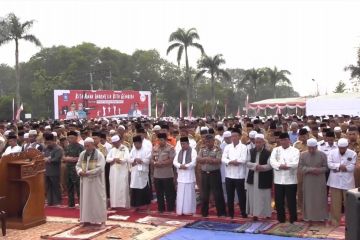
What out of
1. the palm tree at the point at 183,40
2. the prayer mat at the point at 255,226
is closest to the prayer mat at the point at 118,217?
the prayer mat at the point at 255,226

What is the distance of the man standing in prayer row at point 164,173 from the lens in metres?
9.07

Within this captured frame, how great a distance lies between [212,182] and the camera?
8633 mm

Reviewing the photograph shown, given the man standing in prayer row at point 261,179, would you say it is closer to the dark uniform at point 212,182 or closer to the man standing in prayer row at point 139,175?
the dark uniform at point 212,182

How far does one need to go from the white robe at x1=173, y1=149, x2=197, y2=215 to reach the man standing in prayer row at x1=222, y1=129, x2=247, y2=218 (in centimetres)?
67

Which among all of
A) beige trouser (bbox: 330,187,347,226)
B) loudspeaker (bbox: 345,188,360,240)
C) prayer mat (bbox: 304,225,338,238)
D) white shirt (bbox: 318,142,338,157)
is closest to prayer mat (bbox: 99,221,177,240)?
prayer mat (bbox: 304,225,338,238)

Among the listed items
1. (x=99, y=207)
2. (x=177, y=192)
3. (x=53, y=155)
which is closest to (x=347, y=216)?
(x=99, y=207)

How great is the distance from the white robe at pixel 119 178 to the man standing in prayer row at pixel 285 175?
2981 mm

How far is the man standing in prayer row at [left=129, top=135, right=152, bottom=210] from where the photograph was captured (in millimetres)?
9281

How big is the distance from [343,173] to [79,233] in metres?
4.25

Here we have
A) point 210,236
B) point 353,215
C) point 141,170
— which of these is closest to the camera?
point 353,215

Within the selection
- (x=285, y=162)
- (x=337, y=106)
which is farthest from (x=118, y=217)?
(x=337, y=106)

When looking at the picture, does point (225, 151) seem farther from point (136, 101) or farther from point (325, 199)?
point (136, 101)

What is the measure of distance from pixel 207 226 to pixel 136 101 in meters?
24.5

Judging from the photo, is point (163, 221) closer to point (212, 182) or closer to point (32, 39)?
point (212, 182)
